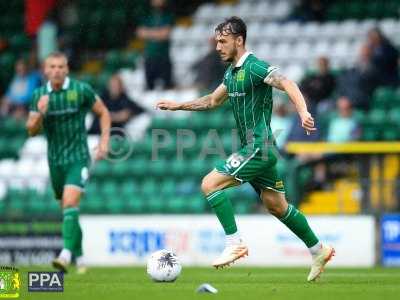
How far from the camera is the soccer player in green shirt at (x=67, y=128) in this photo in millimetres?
13188

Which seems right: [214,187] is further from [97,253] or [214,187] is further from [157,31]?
[157,31]

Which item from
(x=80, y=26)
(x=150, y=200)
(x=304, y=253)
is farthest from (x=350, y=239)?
(x=80, y=26)

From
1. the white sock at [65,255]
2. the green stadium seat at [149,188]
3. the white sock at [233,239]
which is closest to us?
the white sock at [233,239]

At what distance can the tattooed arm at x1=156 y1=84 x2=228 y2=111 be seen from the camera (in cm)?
1127

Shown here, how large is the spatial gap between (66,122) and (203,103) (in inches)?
95.1

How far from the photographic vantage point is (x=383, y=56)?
18.9 m

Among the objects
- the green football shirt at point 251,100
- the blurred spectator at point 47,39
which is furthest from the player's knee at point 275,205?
the blurred spectator at point 47,39

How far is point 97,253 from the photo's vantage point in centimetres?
1722

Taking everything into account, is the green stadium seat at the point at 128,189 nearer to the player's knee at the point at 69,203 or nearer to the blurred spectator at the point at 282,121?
the blurred spectator at the point at 282,121

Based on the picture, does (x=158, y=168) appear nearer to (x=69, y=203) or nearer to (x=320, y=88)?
(x=320, y=88)

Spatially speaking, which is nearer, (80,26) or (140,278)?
(140,278)

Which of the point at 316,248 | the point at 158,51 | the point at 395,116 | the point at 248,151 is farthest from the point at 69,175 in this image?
the point at 158,51

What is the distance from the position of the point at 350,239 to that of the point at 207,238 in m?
2.05

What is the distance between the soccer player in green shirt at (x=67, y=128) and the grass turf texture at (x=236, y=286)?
103cm
